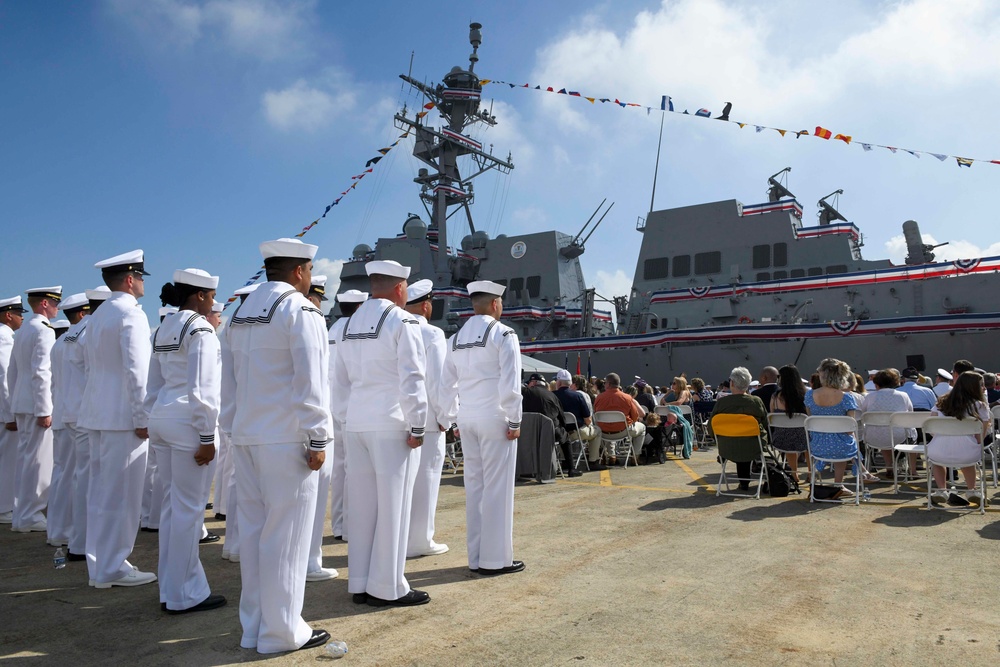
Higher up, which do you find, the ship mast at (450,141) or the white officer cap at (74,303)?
the ship mast at (450,141)

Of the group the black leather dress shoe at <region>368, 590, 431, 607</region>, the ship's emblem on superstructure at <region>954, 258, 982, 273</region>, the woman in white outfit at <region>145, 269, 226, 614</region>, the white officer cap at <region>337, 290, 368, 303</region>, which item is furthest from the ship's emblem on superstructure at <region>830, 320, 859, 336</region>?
the woman in white outfit at <region>145, 269, 226, 614</region>

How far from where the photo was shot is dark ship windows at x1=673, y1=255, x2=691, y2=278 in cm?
2336

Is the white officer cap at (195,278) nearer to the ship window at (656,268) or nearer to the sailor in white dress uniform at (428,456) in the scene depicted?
the sailor in white dress uniform at (428,456)

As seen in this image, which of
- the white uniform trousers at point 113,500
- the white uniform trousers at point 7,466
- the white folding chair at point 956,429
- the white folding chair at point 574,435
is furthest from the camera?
the white folding chair at point 574,435

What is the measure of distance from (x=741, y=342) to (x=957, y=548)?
16203 millimetres

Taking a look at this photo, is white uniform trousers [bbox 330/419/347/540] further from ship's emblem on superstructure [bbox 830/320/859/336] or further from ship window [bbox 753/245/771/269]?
ship window [bbox 753/245/771/269]

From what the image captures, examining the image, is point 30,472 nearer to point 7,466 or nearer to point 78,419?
point 7,466

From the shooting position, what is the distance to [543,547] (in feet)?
16.7

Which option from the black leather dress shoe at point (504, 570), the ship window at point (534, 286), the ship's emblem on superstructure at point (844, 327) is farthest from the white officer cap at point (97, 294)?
the ship window at point (534, 286)

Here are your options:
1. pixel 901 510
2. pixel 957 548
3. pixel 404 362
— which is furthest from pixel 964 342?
pixel 404 362

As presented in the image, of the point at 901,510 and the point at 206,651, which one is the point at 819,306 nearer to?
the point at 901,510

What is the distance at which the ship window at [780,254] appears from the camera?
21609 mm

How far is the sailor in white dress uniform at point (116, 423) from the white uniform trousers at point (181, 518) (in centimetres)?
47

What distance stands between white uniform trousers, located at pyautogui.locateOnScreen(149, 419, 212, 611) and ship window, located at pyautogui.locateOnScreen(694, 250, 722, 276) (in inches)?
825
